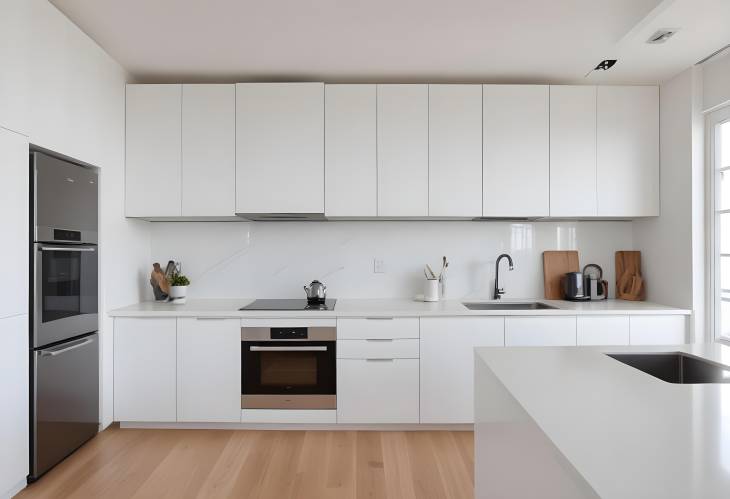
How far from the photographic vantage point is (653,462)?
0.92 m

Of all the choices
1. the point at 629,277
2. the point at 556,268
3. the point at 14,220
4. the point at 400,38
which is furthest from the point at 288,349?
the point at 629,277

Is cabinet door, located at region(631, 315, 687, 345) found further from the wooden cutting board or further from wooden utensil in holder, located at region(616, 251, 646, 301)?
the wooden cutting board

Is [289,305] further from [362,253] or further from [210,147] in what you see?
[210,147]

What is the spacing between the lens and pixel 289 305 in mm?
3357

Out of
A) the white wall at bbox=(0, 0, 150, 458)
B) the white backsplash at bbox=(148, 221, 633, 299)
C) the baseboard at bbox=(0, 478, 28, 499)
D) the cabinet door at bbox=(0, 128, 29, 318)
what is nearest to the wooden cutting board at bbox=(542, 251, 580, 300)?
the white backsplash at bbox=(148, 221, 633, 299)

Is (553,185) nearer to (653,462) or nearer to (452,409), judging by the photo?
(452,409)

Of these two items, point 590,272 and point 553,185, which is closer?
point 553,185

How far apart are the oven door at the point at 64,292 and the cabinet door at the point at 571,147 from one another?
10.3ft

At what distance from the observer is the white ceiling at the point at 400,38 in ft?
8.07

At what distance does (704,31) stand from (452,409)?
8.90 ft

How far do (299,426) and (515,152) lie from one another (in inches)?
97.5

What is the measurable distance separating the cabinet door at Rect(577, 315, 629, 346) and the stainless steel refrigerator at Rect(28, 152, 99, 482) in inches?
126

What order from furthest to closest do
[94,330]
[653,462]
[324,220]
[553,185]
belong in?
[324,220] → [553,185] → [94,330] → [653,462]

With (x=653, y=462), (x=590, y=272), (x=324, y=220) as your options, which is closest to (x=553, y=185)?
(x=590, y=272)
